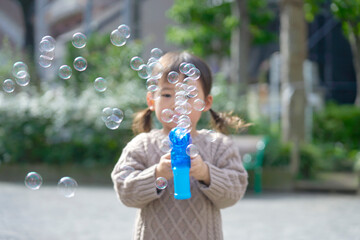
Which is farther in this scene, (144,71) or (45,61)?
(45,61)

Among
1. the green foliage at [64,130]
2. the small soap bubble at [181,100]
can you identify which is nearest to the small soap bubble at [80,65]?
the small soap bubble at [181,100]

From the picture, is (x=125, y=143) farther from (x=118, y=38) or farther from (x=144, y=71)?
(x=144, y=71)

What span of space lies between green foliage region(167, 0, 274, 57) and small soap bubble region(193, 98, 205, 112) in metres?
12.8

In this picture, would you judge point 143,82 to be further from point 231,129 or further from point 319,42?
point 319,42

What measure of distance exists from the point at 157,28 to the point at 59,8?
5.01 meters

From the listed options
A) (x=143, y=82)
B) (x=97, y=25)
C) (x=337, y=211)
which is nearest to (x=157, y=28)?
(x=97, y=25)

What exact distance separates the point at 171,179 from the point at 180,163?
0.31m

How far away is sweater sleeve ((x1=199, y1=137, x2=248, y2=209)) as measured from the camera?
7.57ft

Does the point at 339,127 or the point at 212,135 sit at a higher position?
the point at 212,135

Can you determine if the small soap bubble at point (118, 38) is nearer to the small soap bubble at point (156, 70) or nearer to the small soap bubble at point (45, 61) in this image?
the small soap bubble at point (45, 61)

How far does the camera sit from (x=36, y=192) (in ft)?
23.9

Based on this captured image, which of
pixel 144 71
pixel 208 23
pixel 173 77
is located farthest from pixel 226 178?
pixel 208 23

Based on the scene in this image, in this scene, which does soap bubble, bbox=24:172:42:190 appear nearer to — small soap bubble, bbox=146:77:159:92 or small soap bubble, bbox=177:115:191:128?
small soap bubble, bbox=146:77:159:92

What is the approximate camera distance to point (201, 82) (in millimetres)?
2504
